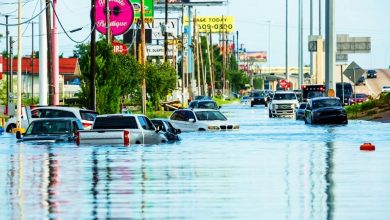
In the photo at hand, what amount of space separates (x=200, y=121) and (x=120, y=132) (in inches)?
809

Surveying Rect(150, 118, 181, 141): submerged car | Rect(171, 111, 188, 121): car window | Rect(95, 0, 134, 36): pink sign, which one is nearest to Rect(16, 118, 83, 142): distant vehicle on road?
Rect(150, 118, 181, 141): submerged car

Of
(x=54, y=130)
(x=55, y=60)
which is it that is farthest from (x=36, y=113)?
(x=55, y=60)

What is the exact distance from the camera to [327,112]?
2741 inches

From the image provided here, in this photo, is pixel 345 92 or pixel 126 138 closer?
pixel 126 138

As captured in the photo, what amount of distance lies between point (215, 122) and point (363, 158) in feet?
87.5

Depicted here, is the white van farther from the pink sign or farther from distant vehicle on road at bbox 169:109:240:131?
the pink sign

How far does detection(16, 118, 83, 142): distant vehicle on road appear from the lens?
44.5 metres

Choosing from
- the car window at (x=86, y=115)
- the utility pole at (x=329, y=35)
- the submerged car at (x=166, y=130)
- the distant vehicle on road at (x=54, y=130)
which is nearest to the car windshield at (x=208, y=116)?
the car window at (x=86, y=115)

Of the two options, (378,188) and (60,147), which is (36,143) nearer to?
(60,147)

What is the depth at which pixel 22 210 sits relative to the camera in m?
19.6

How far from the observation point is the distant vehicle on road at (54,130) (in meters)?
44.5

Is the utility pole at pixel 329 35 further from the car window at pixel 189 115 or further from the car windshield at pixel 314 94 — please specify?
the car windshield at pixel 314 94

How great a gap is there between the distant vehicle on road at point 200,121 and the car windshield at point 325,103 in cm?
946

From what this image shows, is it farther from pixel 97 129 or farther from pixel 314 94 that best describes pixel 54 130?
pixel 314 94
